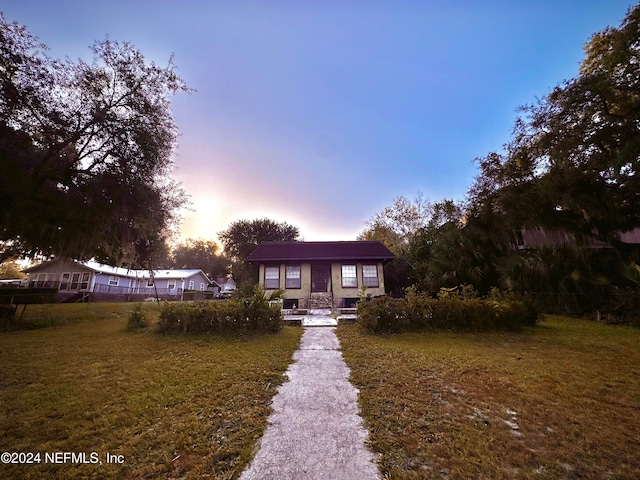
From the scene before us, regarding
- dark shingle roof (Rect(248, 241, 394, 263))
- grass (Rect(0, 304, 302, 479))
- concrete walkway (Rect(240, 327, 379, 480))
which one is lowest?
concrete walkway (Rect(240, 327, 379, 480))

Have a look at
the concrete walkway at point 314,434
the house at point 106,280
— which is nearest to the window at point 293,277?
the concrete walkway at point 314,434

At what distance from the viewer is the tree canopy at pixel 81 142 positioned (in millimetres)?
6402

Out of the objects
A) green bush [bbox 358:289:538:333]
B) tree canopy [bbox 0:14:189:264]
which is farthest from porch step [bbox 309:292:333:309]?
tree canopy [bbox 0:14:189:264]

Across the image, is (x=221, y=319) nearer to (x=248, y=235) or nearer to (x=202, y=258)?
(x=248, y=235)

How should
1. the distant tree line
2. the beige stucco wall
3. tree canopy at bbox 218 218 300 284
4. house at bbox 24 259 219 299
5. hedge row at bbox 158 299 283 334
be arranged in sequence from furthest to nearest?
tree canopy at bbox 218 218 300 284, house at bbox 24 259 219 299, the beige stucco wall, the distant tree line, hedge row at bbox 158 299 283 334

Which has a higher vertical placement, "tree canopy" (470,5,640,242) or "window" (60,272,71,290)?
"tree canopy" (470,5,640,242)

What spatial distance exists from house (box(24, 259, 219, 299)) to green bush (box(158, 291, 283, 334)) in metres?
18.7

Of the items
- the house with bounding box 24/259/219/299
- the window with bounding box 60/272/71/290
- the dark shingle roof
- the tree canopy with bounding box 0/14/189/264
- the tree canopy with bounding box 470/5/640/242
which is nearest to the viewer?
the tree canopy with bounding box 0/14/189/264

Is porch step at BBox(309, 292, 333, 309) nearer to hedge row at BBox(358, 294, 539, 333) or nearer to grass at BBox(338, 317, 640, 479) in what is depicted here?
hedge row at BBox(358, 294, 539, 333)

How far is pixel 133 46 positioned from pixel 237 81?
371cm

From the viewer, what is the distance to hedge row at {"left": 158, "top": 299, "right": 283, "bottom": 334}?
8.32 m

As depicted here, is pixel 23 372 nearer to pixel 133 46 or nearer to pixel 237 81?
pixel 133 46

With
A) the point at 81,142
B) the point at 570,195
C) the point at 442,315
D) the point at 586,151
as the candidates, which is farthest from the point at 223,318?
the point at 586,151

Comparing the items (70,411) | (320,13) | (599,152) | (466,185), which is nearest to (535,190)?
(599,152)
